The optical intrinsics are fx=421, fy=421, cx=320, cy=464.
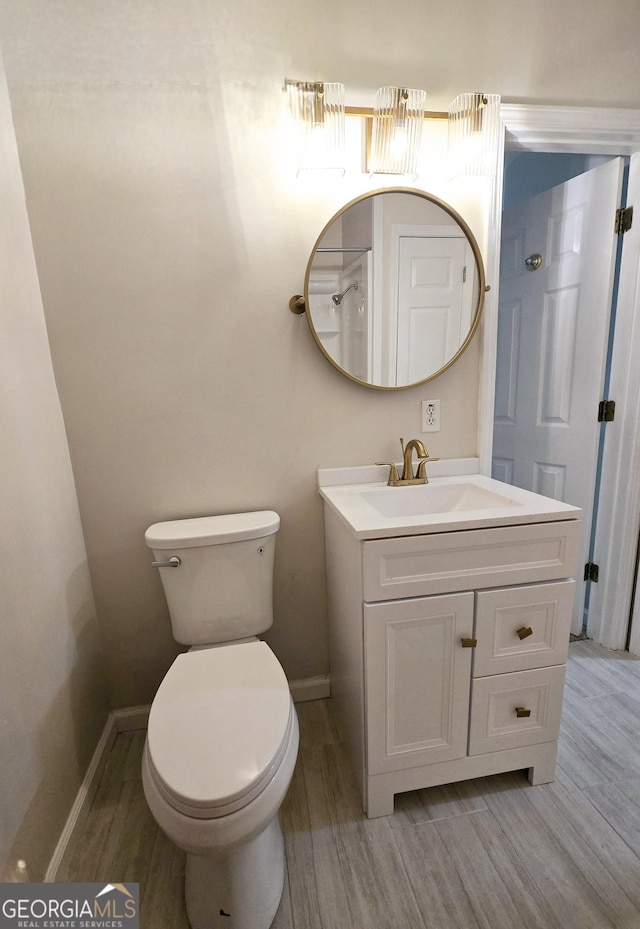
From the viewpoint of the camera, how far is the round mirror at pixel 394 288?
1.36 m

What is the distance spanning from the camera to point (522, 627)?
1158 millimetres

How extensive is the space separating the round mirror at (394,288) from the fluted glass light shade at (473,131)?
0.43ft

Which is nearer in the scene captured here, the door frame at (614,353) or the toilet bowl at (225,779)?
the toilet bowl at (225,779)

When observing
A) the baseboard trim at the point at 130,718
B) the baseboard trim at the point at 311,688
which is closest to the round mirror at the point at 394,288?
the baseboard trim at the point at 311,688

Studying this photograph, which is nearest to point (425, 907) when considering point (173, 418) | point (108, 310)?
point (173, 418)

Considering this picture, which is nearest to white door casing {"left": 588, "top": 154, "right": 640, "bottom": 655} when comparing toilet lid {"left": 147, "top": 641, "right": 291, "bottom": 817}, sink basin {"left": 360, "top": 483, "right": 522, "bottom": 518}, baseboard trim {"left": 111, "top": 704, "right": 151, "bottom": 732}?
sink basin {"left": 360, "top": 483, "right": 522, "bottom": 518}

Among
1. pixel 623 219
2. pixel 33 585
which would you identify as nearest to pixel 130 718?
pixel 33 585

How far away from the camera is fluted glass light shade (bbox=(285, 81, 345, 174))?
119 cm

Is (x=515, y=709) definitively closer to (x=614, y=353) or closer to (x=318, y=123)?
(x=614, y=353)

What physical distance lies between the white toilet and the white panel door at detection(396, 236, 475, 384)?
747 millimetres

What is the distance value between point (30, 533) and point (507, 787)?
1550 mm

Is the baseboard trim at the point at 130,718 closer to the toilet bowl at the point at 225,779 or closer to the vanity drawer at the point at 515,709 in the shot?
the toilet bowl at the point at 225,779

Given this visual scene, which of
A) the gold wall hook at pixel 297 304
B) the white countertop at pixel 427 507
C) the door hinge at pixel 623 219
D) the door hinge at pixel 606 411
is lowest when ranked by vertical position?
the white countertop at pixel 427 507

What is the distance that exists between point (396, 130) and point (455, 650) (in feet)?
4.95
